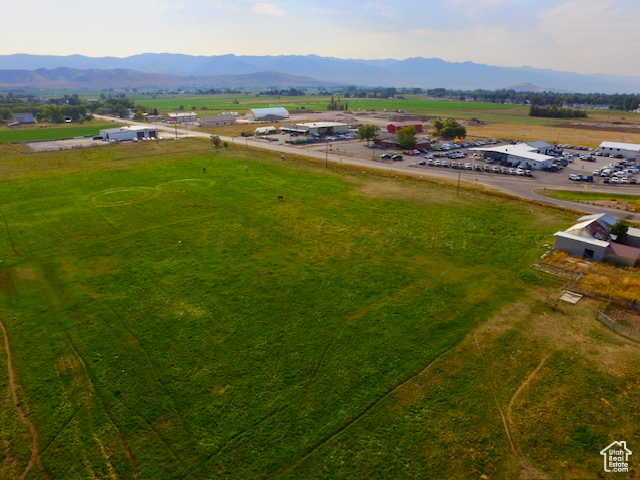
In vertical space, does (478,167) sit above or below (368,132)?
below

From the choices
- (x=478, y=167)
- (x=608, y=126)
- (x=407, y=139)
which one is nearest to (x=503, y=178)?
(x=478, y=167)

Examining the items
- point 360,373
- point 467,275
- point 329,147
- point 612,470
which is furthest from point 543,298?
point 329,147

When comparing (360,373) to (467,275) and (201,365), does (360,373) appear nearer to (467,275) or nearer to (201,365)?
(201,365)

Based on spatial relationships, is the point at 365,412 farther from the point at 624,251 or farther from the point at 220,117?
the point at 220,117

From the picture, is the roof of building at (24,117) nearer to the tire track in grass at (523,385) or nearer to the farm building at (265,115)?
the farm building at (265,115)

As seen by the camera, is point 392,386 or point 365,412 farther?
point 392,386

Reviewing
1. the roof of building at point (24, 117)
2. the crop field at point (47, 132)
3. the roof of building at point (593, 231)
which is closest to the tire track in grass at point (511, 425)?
the roof of building at point (593, 231)
